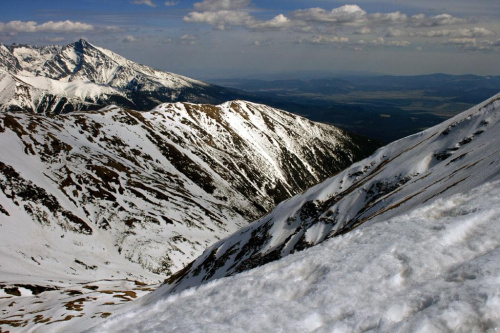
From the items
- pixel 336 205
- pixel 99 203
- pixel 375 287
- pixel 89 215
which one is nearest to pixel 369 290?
pixel 375 287

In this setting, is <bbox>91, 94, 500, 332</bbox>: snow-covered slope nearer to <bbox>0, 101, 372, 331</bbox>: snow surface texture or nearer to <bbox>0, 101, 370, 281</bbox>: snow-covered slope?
<bbox>0, 101, 372, 331</bbox>: snow surface texture

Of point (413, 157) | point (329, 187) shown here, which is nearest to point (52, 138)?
point (329, 187)

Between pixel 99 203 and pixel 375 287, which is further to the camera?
pixel 99 203

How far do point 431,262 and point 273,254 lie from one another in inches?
1906

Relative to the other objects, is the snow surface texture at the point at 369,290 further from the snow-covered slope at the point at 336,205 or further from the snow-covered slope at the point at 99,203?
the snow-covered slope at the point at 99,203

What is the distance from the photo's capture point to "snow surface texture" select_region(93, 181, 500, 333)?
777 centimetres

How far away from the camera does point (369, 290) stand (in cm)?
959

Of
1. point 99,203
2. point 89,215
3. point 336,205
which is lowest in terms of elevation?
point 89,215

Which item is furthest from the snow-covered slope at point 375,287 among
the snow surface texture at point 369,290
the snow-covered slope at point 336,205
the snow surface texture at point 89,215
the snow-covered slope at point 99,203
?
the snow-covered slope at point 99,203

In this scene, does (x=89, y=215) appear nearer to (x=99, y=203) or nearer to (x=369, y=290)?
(x=99, y=203)

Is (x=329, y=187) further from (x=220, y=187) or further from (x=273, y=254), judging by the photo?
(x=220, y=187)

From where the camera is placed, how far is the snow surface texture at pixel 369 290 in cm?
777

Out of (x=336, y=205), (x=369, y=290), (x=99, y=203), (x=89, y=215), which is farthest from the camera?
(x=99, y=203)

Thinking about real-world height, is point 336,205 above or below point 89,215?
above
